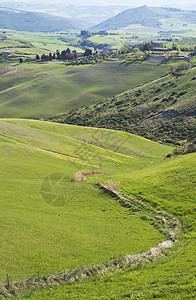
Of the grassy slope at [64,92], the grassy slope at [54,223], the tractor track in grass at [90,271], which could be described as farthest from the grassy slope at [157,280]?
the grassy slope at [64,92]

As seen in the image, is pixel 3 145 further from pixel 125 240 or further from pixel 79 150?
pixel 125 240

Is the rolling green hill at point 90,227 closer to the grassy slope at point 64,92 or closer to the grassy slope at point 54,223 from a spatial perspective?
the grassy slope at point 54,223

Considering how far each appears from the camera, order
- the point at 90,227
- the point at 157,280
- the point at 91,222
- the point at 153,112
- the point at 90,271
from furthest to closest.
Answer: the point at 153,112 → the point at 91,222 → the point at 90,227 → the point at 90,271 → the point at 157,280

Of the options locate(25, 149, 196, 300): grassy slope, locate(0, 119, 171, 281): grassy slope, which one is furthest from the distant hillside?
locate(25, 149, 196, 300): grassy slope

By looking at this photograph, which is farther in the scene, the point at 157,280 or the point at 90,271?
the point at 90,271

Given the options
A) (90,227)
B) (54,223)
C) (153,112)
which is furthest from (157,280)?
(153,112)

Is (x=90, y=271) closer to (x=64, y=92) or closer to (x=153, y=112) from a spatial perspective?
(x=153, y=112)

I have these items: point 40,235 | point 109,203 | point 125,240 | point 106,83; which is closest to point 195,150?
point 109,203

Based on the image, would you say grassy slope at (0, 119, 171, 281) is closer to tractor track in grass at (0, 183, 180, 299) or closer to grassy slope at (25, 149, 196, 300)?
tractor track in grass at (0, 183, 180, 299)
